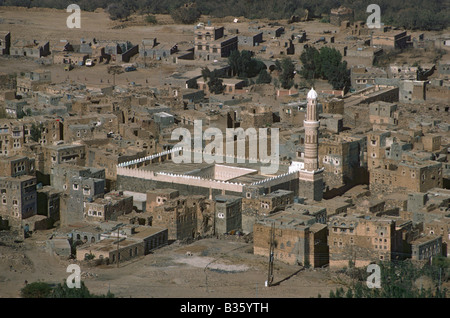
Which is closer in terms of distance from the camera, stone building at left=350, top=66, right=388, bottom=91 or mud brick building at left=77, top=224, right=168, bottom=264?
mud brick building at left=77, top=224, right=168, bottom=264

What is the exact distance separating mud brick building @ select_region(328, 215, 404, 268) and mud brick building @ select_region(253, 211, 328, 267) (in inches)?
22.0

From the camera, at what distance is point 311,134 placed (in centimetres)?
5156

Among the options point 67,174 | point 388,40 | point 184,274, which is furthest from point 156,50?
point 184,274

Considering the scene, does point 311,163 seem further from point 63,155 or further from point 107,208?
point 63,155

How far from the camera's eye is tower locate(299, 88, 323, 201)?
50.5m

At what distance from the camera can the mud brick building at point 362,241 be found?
42156 millimetres

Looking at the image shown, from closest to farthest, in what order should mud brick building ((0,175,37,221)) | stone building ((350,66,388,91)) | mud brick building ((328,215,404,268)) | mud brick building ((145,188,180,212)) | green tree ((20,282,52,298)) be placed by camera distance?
green tree ((20,282,52,298)) → mud brick building ((328,215,404,268)) → mud brick building ((145,188,180,212)) → mud brick building ((0,175,37,221)) → stone building ((350,66,388,91))

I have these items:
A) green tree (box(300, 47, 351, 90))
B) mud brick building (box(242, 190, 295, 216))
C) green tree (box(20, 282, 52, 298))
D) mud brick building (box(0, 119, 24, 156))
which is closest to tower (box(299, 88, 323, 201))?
mud brick building (box(242, 190, 295, 216))

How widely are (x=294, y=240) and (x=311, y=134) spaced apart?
Result: 9.67m

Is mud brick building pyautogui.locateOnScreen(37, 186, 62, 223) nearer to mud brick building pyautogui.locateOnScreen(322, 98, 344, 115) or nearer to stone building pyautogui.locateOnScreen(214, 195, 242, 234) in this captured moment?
stone building pyautogui.locateOnScreen(214, 195, 242, 234)

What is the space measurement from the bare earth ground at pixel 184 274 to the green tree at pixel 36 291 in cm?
41

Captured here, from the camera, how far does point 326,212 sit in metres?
46.4
